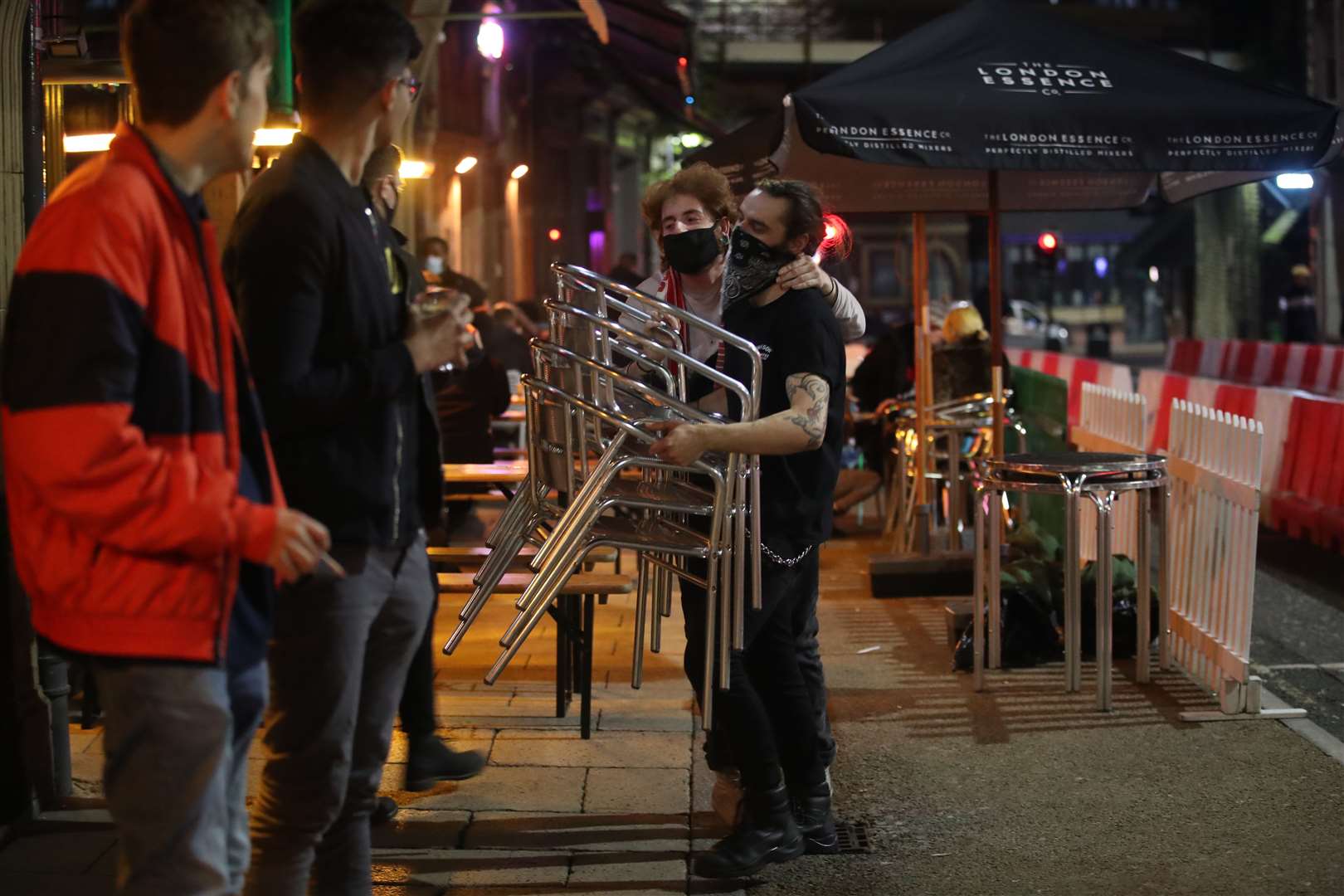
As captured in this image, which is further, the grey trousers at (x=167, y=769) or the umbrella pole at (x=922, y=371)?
the umbrella pole at (x=922, y=371)

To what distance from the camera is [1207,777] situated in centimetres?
538

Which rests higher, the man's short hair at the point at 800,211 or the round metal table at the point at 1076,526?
the man's short hair at the point at 800,211

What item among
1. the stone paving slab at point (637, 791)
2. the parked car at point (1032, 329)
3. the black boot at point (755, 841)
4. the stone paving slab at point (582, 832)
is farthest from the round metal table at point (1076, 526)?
the parked car at point (1032, 329)

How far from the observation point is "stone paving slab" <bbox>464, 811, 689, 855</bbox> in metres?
4.75

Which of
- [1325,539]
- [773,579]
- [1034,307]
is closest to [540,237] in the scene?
[1325,539]

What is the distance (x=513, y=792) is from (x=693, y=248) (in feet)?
5.86

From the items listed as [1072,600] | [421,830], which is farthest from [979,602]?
[421,830]

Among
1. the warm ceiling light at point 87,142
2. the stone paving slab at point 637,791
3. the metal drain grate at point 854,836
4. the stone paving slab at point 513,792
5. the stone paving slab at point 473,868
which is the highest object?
the warm ceiling light at point 87,142

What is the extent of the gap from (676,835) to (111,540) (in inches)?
107

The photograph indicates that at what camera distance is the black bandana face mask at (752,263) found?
4516mm

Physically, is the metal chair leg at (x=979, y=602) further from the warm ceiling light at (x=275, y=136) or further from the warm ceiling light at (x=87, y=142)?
the warm ceiling light at (x=87, y=142)

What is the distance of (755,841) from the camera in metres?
4.44

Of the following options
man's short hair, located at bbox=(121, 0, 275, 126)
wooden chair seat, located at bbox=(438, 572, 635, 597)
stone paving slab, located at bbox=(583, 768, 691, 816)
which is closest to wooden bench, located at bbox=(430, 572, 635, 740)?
wooden chair seat, located at bbox=(438, 572, 635, 597)

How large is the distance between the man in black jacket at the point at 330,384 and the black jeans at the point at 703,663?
1.49 meters
